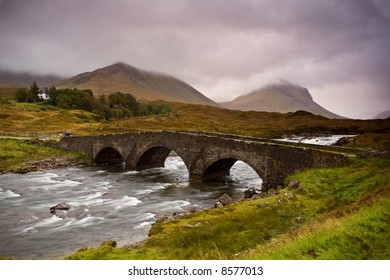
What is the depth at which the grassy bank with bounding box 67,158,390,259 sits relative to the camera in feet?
28.0

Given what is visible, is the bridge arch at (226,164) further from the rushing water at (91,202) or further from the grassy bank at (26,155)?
the grassy bank at (26,155)

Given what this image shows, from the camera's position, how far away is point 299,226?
575 inches

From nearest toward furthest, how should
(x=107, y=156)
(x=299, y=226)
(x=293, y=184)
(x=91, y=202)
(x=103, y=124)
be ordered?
(x=299, y=226), (x=293, y=184), (x=91, y=202), (x=107, y=156), (x=103, y=124)

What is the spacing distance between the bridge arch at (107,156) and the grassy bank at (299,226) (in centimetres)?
2887

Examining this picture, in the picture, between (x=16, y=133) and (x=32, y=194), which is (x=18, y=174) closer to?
(x=32, y=194)

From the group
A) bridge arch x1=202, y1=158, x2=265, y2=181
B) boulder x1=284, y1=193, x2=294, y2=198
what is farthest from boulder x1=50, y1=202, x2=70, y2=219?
boulder x1=284, y1=193, x2=294, y2=198

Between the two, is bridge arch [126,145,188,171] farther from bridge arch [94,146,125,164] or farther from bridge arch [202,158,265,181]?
bridge arch [202,158,265,181]

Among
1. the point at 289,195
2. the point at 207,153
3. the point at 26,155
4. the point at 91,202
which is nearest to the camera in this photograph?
the point at 289,195

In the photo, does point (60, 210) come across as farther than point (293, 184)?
Yes

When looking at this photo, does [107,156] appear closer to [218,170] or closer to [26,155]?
[26,155]

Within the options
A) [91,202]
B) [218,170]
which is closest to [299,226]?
[91,202]

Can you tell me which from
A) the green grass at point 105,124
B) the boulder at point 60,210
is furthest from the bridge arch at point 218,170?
the green grass at point 105,124

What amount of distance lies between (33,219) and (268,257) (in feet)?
59.2

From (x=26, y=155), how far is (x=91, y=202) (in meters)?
Result: 23.6
